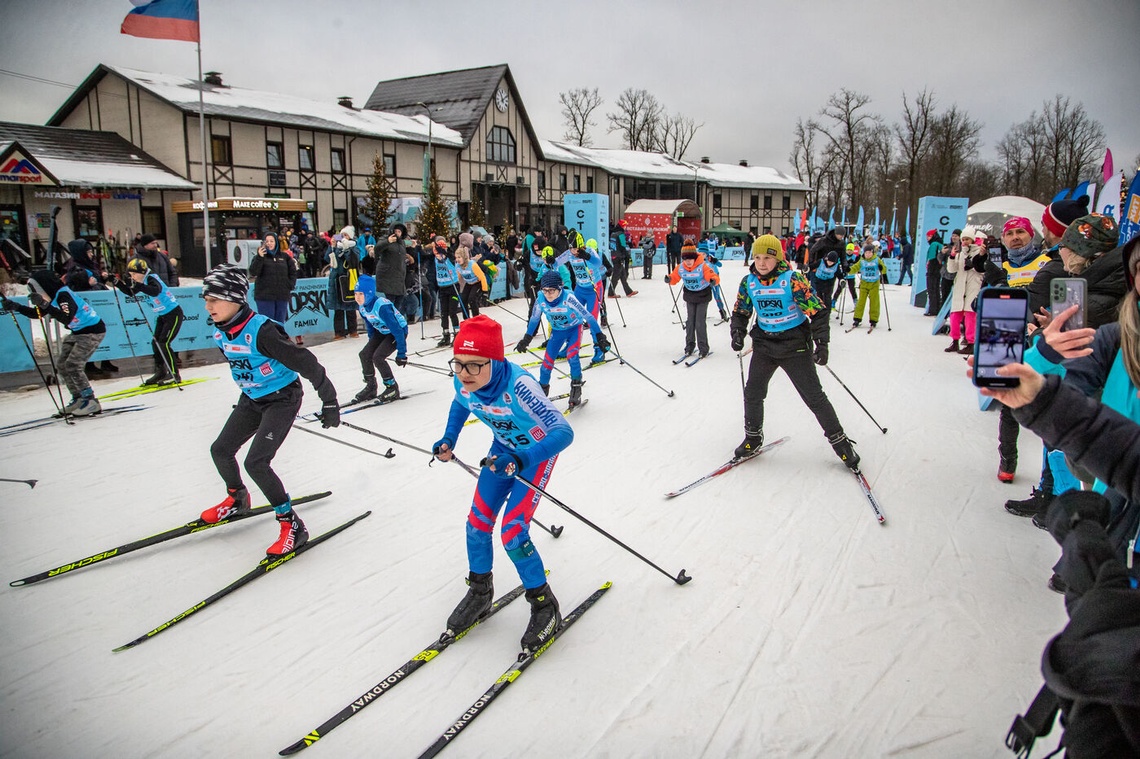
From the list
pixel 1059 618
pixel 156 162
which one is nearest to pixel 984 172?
pixel 156 162

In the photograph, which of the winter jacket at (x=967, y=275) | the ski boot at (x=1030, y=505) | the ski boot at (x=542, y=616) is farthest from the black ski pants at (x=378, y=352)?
the winter jacket at (x=967, y=275)

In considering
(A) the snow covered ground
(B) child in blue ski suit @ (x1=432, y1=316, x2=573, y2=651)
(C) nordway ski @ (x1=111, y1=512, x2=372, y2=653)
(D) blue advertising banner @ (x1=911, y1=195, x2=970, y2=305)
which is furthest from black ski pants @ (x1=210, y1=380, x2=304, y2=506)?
(D) blue advertising banner @ (x1=911, y1=195, x2=970, y2=305)

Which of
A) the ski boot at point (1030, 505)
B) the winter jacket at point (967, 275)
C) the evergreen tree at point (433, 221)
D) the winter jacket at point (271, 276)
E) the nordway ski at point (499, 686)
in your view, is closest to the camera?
the nordway ski at point (499, 686)

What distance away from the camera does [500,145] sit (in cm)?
3559

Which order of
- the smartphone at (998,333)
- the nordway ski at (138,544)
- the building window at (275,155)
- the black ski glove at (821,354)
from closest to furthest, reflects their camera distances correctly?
the smartphone at (998,333) → the nordway ski at (138,544) → the black ski glove at (821,354) → the building window at (275,155)

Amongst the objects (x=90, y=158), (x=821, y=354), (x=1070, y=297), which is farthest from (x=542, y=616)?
(x=90, y=158)

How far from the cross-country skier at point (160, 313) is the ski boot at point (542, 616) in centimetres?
762

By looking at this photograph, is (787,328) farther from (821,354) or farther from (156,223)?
(156,223)

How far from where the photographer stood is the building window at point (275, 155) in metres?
25.1

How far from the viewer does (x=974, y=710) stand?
306cm

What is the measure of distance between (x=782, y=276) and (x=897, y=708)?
383 centimetres

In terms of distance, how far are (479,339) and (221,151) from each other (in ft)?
82.5

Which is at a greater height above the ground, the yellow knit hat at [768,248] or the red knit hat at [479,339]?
the yellow knit hat at [768,248]

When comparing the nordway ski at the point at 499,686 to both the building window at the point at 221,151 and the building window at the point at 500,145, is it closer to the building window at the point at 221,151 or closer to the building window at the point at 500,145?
the building window at the point at 221,151
